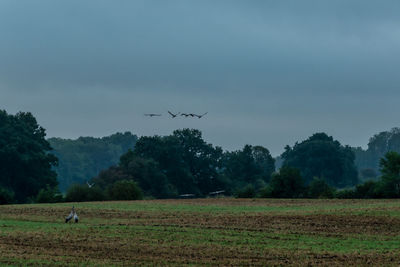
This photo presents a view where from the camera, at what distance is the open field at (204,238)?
33750mm

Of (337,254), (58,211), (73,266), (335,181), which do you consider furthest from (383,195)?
(335,181)

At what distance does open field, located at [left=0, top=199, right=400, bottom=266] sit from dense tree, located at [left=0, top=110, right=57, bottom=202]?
50.0m

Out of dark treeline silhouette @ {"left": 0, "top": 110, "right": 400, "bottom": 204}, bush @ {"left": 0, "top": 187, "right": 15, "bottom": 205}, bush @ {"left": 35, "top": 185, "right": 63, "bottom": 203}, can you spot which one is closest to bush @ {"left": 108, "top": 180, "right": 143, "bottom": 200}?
dark treeline silhouette @ {"left": 0, "top": 110, "right": 400, "bottom": 204}

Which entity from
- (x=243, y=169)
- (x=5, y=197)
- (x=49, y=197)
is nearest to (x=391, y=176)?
(x=49, y=197)

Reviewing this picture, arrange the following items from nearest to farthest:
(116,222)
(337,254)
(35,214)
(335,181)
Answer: (337,254) < (116,222) < (35,214) < (335,181)

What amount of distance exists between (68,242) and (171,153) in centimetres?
10003

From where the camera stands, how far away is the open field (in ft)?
111

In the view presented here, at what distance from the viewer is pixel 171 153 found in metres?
140

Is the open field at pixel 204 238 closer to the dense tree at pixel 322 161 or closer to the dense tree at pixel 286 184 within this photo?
the dense tree at pixel 286 184

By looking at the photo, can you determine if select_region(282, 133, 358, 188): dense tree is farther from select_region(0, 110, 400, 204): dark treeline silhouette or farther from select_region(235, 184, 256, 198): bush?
select_region(235, 184, 256, 198): bush

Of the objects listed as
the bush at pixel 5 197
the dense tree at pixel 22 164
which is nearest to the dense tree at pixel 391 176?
the bush at pixel 5 197

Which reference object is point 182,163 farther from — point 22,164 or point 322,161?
point 322,161

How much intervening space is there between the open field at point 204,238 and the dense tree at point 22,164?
1970 inches

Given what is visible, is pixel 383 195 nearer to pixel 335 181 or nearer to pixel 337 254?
pixel 337 254
